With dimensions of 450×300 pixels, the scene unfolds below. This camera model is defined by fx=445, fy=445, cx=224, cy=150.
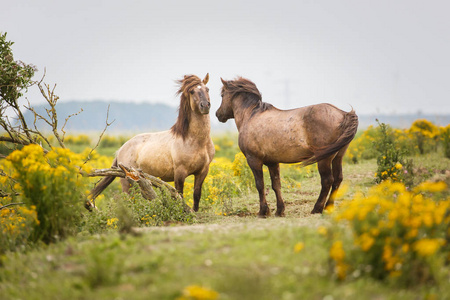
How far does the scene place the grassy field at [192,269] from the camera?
3510mm

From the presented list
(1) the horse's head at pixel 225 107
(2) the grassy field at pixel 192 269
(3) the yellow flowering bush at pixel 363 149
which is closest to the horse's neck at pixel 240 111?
(1) the horse's head at pixel 225 107

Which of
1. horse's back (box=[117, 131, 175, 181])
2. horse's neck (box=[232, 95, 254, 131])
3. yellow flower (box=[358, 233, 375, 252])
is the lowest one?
yellow flower (box=[358, 233, 375, 252])

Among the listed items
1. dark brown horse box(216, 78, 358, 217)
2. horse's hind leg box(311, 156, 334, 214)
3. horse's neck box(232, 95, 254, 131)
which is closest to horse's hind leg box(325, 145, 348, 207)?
dark brown horse box(216, 78, 358, 217)

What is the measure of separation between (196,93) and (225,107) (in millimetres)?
1050

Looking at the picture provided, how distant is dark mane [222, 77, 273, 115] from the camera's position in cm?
864

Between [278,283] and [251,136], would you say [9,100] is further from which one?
[278,283]

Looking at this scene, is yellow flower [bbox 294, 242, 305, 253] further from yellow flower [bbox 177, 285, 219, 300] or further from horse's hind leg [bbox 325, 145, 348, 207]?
horse's hind leg [bbox 325, 145, 348, 207]

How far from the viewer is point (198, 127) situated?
857cm

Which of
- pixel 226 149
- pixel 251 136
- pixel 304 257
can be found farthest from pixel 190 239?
pixel 226 149

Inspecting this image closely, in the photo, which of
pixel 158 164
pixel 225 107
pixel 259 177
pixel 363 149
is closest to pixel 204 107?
pixel 225 107

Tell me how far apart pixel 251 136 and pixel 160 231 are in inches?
128

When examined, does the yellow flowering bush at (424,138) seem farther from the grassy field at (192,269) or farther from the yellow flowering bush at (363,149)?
the grassy field at (192,269)

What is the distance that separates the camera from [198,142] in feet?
28.2

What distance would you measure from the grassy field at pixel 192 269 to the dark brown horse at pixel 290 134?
8.03 ft
